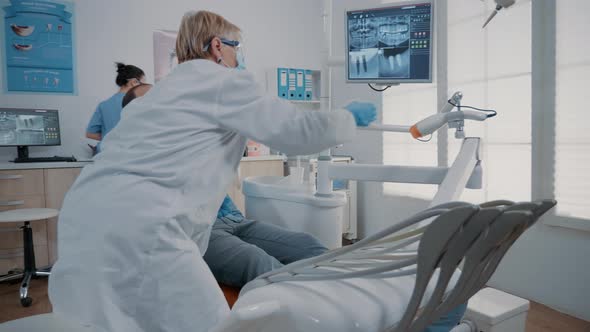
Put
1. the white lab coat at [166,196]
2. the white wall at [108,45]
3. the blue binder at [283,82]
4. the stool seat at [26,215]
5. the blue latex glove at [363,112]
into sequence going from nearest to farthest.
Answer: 1. the white lab coat at [166,196]
2. the blue latex glove at [363,112]
3. the stool seat at [26,215]
4. the white wall at [108,45]
5. the blue binder at [283,82]

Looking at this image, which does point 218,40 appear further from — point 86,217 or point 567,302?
point 567,302

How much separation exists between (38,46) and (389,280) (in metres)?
3.69

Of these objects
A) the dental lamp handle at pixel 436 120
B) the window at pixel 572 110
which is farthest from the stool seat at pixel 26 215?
the window at pixel 572 110

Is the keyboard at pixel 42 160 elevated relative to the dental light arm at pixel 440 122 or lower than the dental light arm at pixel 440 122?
lower

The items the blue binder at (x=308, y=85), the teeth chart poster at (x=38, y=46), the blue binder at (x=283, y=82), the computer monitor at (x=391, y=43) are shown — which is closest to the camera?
the computer monitor at (x=391, y=43)

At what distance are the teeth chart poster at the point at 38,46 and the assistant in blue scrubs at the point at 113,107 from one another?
0.37 metres

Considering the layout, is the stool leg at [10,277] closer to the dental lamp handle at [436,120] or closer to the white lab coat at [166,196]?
the white lab coat at [166,196]

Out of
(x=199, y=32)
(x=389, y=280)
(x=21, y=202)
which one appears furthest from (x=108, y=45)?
(x=389, y=280)

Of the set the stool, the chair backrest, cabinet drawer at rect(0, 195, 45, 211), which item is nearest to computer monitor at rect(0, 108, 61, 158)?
cabinet drawer at rect(0, 195, 45, 211)

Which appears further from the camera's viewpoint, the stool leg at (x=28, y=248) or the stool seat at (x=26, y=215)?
the stool leg at (x=28, y=248)

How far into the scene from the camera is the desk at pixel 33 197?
2996mm

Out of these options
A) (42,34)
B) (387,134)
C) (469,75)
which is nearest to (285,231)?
(469,75)

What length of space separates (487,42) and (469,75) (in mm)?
246

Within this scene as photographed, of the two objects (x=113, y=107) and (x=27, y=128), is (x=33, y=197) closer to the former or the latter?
(x=27, y=128)
